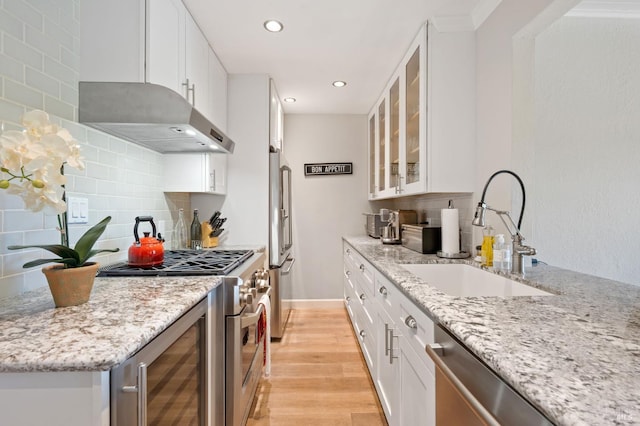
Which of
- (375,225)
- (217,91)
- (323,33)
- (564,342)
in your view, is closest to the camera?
(564,342)

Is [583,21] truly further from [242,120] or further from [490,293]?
[242,120]

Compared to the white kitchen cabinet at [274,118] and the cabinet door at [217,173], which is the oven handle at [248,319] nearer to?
the cabinet door at [217,173]

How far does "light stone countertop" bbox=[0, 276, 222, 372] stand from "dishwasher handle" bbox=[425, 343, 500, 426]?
76cm

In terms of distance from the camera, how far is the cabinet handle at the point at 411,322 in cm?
123

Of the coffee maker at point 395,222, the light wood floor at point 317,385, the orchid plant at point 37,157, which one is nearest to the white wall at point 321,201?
the light wood floor at point 317,385

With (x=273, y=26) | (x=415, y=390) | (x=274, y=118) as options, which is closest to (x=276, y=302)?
(x=274, y=118)

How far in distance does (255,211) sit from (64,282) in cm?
191

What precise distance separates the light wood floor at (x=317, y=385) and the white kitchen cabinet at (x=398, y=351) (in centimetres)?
18

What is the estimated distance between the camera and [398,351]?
1490 millimetres

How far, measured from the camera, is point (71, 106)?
1.42 metres

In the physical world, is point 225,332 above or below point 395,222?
below

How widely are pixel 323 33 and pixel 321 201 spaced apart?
2.16m

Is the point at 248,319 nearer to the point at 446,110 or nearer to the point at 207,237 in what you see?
the point at 207,237

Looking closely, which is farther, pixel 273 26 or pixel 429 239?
pixel 429 239
